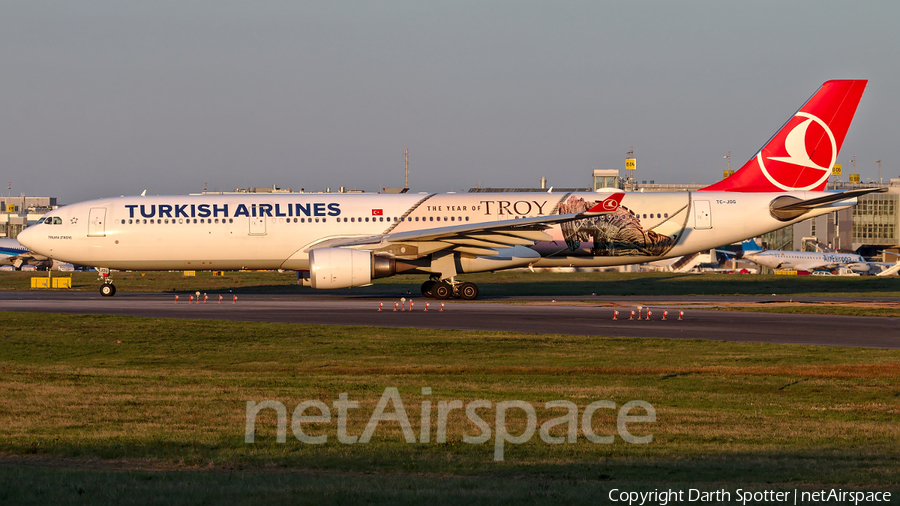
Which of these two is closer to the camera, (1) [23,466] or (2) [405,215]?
(1) [23,466]

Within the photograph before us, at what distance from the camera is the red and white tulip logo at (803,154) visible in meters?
31.7

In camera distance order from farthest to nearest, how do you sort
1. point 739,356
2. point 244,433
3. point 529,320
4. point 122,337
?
point 529,320, point 122,337, point 739,356, point 244,433

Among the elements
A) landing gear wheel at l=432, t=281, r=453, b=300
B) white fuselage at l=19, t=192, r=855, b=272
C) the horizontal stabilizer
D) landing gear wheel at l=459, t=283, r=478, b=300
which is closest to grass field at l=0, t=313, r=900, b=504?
landing gear wheel at l=459, t=283, r=478, b=300

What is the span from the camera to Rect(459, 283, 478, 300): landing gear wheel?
29.8 m

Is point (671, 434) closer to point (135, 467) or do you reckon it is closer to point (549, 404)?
point (549, 404)

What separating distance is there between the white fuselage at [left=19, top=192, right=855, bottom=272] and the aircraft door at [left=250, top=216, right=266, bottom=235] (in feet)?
0.12

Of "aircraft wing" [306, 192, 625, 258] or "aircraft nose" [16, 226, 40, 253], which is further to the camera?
"aircraft nose" [16, 226, 40, 253]

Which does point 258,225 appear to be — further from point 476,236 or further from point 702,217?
point 702,217

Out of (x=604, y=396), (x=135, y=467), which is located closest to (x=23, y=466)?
(x=135, y=467)

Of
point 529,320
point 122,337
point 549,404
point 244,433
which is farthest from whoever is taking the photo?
point 529,320

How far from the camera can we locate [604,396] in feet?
37.2

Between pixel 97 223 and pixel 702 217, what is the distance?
23.0m

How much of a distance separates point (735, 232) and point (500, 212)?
916 centimetres

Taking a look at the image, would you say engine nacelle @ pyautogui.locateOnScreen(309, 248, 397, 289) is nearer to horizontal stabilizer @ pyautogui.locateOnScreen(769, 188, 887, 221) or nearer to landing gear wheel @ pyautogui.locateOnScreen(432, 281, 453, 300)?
landing gear wheel @ pyautogui.locateOnScreen(432, 281, 453, 300)
